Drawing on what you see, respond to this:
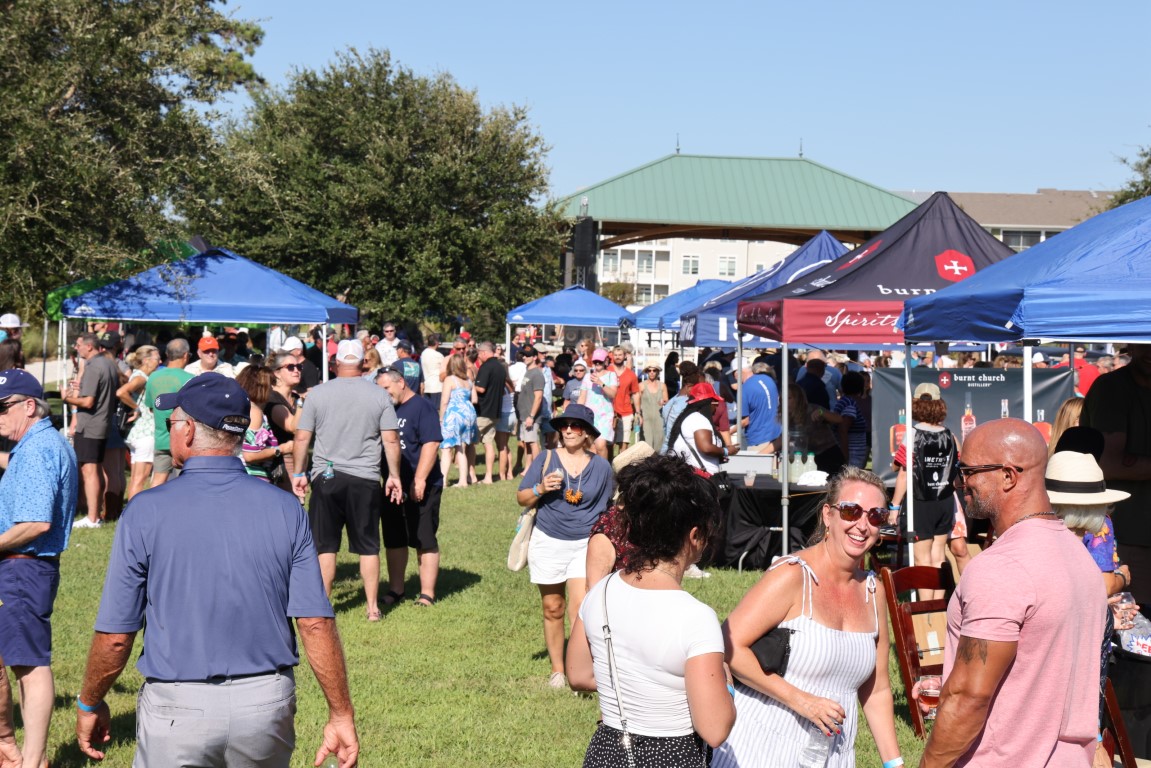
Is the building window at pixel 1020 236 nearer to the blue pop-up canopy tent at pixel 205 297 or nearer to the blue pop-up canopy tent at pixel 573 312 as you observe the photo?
the blue pop-up canopy tent at pixel 573 312

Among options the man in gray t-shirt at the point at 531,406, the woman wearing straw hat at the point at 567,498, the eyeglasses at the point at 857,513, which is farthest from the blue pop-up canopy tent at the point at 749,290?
the eyeglasses at the point at 857,513

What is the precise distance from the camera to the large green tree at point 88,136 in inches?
576

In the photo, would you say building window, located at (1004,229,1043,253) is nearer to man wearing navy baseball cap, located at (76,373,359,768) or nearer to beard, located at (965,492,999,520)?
beard, located at (965,492,999,520)

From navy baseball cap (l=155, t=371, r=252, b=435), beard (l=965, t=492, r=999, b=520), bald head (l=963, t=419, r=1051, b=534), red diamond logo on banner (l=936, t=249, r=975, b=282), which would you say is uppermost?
red diamond logo on banner (l=936, t=249, r=975, b=282)

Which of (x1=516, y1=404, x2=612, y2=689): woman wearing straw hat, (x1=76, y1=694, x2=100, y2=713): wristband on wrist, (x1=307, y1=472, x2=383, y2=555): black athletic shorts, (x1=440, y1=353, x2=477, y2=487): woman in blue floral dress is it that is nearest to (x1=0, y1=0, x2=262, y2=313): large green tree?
(x1=440, y1=353, x2=477, y2=487): woman in blue floral dress

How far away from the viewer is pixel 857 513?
3.71m

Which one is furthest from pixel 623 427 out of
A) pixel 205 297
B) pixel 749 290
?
pixel 205 297

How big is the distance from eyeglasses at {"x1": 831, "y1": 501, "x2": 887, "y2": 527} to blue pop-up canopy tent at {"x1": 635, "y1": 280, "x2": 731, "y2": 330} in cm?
1688

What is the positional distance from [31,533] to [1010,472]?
3.72 m

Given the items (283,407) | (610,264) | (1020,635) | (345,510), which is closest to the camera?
(1020,635)

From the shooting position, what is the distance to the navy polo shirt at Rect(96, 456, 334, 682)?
338 centimetres

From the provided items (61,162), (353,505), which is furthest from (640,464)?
(61,162)

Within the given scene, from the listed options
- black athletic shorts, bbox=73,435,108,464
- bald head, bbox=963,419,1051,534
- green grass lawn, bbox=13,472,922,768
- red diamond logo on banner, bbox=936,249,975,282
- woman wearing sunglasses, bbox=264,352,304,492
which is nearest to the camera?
bald head, bbox=963,419,1051,534

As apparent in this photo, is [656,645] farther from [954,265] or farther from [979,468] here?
[954,265]
